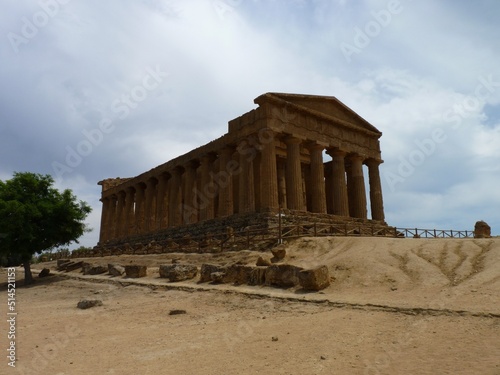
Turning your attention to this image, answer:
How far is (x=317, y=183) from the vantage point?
34.0m

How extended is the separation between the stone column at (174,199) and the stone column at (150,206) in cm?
505

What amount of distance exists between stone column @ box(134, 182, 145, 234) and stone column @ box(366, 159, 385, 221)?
94.0ft

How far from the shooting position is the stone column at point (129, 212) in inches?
2074

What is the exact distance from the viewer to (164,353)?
27.1ft

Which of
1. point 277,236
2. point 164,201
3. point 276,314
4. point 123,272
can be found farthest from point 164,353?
point 164,201

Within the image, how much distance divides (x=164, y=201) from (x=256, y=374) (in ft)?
133

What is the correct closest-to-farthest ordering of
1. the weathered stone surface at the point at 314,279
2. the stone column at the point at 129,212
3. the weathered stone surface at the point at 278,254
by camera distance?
the weathered stone surface at the point at 314,279 → the weathered stone surface at the point at 278,254 → the stone column at the point at 129,212

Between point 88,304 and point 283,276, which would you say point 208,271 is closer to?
point 283,276

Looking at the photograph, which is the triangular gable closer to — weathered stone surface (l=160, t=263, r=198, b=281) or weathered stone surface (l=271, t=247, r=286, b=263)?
weathered stone surface (l=271, t=247, r=286, b=263)

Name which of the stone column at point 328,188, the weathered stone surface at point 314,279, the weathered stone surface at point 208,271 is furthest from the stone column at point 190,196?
the weathered stone surface at point 314,279

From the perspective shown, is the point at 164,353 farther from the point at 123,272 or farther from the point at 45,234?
the point at 45,234

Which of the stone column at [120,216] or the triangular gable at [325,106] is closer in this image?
the triangular gable at [325,106]

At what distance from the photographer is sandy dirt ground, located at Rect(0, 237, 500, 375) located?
7086 mm

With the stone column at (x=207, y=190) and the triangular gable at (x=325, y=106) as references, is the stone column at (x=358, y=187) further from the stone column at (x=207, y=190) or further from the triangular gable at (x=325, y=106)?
the stone column at (x=207, y=190)
